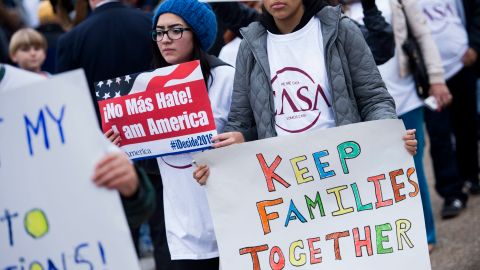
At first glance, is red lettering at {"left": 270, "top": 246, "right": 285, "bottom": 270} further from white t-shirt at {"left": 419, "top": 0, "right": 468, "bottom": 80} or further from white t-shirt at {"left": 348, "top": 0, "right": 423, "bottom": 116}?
white t-shirt at {"left": 419, "top": 0, "right": 468, "bottom": 80}

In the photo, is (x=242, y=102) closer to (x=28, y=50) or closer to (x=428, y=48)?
(x=428, y=48)

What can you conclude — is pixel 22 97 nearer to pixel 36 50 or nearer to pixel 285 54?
pixel 285 54

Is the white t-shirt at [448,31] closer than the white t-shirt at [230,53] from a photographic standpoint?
No

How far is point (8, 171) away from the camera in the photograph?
9.66 ft

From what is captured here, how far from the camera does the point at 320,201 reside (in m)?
3.95

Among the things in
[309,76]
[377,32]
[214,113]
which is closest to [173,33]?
[214,113]

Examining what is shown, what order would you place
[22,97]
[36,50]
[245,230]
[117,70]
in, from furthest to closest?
[36,50]
[117,70]
[245,230]
[22,97]

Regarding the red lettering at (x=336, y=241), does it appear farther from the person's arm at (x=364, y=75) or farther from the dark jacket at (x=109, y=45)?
the dark jacket at (x=109, y=45)

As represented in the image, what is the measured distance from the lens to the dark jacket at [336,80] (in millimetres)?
3963

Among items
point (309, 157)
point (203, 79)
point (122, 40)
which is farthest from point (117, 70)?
point (309, 157)

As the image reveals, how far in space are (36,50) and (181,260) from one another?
142 inches

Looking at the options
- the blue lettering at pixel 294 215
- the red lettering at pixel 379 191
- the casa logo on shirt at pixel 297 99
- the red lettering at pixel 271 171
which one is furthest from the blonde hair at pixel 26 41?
the red lettering at pixel 379 191

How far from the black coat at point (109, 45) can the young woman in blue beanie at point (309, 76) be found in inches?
70.6

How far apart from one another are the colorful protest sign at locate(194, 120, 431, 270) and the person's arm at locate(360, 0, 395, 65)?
1.35 m
